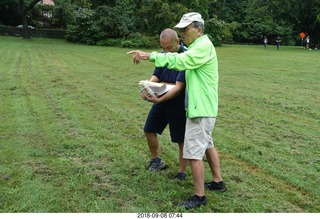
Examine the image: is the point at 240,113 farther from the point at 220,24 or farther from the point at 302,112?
the point at 220,24

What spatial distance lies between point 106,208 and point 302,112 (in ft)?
20.1

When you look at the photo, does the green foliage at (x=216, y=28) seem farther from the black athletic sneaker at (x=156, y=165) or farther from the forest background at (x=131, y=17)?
the black athletic sneaker at (x=156, y=165)

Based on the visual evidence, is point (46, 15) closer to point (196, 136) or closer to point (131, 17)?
point (131, 17)

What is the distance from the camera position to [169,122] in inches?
186

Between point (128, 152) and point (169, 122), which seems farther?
point (128, 152)

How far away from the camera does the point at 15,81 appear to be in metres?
12.3

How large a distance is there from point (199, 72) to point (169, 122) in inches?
41.9

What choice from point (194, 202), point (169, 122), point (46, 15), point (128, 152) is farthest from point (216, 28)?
point (194, 202)

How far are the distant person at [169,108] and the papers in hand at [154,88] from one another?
44 mm

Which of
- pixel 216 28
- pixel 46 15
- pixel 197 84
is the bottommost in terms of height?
pixel 216 28

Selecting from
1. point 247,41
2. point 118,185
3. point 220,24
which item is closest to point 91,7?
point 220,24

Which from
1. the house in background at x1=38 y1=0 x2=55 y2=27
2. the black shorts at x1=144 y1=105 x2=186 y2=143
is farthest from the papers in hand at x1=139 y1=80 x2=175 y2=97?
the house in background at x1=38 y1=0 x2=55 y2=27

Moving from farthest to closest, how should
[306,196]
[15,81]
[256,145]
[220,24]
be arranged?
[220,24] < [15,81] < [256,145] < [306,196]

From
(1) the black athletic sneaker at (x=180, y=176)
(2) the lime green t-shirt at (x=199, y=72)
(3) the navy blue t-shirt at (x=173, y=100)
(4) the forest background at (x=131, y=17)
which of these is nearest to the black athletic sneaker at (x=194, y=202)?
(1) the black athletic sneaker at (x=180, y=176)
